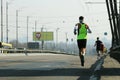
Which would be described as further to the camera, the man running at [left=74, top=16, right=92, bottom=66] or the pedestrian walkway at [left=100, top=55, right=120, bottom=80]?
the man running at [left=74, top=16, right=92, bottom=66]

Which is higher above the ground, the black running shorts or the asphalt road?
the black running shorts

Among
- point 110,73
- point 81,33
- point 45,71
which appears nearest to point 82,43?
point 81,33

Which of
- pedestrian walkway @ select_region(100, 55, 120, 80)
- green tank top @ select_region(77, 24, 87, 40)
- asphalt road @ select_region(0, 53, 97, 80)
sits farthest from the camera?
green tank top @ select_region(77, 24, 87, 40)

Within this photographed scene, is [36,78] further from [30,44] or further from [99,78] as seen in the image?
[30,44]

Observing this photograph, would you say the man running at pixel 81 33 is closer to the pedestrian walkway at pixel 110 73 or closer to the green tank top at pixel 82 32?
the green tank top at pixel 82 32

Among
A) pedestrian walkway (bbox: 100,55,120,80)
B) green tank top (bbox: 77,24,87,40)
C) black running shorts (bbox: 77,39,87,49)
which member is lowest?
pedestrian walkway (bbox: 100,55,120,80)

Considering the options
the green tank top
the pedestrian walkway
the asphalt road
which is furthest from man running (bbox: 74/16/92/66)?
the pedestrian walkway

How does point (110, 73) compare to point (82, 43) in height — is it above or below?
below

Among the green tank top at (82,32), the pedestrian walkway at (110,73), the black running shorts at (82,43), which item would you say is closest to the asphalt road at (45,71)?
the pedestrian walkway at (110,73)

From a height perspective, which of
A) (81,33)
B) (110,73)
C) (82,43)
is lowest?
(110,73)

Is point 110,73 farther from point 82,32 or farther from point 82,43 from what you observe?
point 82,32

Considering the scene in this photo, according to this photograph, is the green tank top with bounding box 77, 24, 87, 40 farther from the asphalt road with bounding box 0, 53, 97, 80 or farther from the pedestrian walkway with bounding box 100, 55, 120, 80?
the pedestrian walkway with bounding box 100, 55, 120, 80

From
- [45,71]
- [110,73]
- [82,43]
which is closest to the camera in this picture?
[110,73]

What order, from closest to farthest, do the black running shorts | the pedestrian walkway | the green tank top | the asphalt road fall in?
the pedestrian walkway, the asphalt road, the black running shorts, the green tank top
